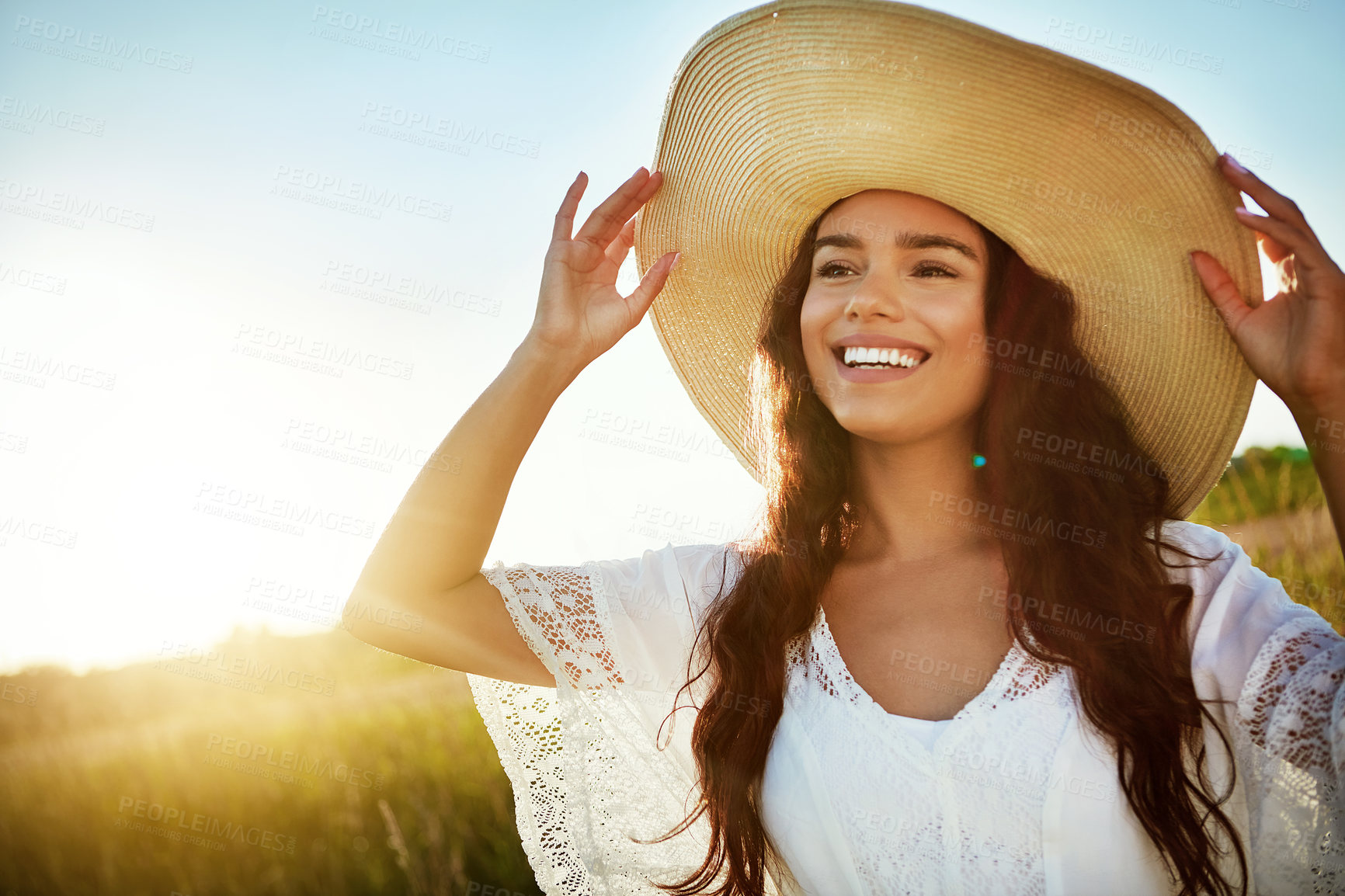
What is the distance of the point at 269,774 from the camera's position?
12.3ft

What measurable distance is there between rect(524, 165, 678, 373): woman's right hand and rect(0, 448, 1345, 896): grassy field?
1.95 metres

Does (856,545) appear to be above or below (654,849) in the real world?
above

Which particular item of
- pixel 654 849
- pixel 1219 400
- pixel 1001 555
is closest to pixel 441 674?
pixel 654 849

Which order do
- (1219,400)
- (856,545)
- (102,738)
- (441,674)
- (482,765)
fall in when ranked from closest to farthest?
(1219,400), (856,545), (482,765), (102,738), (441,674)

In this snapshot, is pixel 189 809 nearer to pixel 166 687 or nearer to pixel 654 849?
pixel 166 687

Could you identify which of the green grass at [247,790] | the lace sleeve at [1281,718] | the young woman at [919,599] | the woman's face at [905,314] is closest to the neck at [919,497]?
the young woman at [919,599]

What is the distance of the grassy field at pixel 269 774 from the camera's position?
3.26 m

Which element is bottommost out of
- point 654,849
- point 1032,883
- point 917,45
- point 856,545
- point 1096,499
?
point 654,849

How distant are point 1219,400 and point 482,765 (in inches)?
133

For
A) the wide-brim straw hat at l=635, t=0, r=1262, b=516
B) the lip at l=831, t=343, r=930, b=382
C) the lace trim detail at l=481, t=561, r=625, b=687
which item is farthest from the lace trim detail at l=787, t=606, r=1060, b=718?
the wide-brim straw hat at l=635, t=0, r=1262, b=516

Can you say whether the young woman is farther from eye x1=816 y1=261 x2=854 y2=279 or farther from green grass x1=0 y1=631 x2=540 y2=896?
green grass x1=0 y1=631 x2=540 y2=896

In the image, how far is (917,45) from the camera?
1.81m

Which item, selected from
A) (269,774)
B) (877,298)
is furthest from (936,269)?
(269,774)

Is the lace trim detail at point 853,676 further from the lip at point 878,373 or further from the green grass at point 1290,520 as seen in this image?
the green grass at point 1290,520
